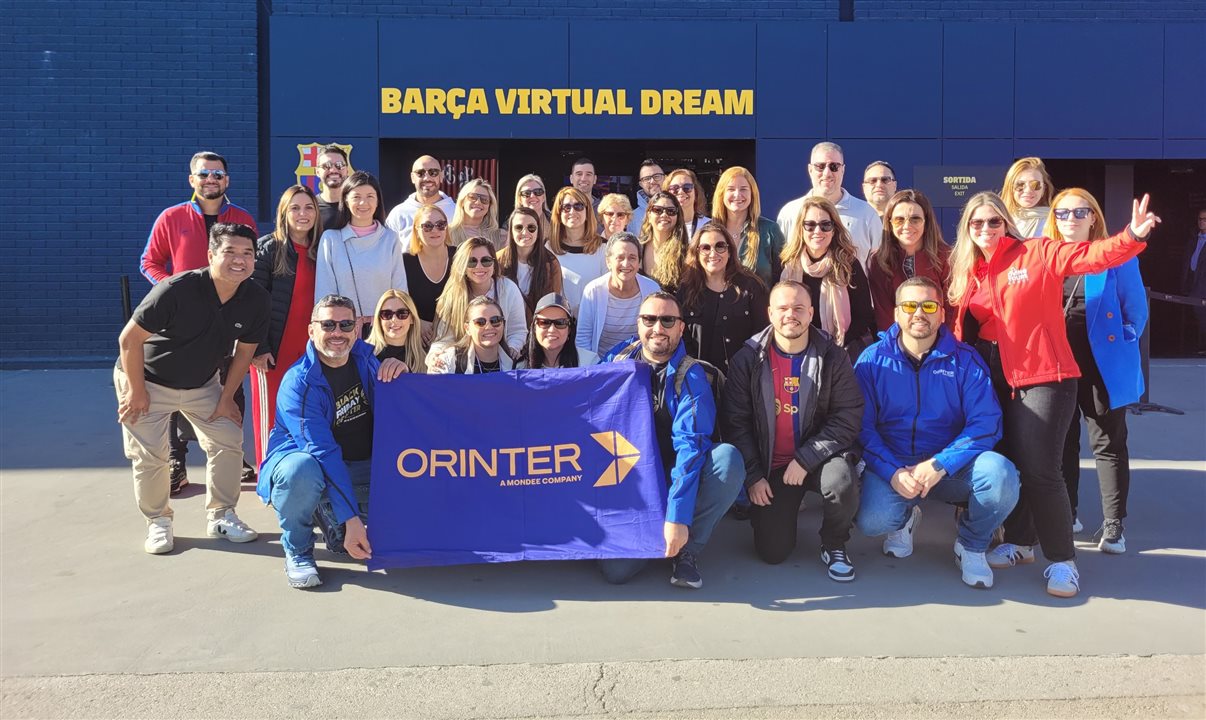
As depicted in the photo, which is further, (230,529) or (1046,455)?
(230,529)

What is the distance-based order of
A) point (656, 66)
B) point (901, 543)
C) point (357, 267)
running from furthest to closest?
1. point (656, 66)
2. point (357, 267)
3. point (901, 543)

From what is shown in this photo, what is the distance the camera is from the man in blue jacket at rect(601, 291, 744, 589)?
4398mm

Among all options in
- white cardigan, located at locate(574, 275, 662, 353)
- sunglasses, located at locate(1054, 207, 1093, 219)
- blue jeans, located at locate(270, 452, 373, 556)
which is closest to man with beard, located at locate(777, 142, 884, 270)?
white cardigan, located at locate(574, 275, 662, 353)

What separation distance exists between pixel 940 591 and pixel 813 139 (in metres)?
8.15

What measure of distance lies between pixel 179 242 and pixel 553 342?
279 cm

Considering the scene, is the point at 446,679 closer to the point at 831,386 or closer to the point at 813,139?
the point at 831,386

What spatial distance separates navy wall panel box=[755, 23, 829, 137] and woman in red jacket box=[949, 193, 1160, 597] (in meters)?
7.12

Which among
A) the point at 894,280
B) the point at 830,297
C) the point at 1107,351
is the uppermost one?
the point at 894,280

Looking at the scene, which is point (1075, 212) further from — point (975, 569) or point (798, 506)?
point (798, 506)

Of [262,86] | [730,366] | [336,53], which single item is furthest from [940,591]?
[262,86]

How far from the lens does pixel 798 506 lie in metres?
4.79

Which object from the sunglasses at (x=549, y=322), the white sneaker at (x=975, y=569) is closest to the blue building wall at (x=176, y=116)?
the sunglasses at (x=549, y=322)

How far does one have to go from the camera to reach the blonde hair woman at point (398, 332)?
5.13 metres

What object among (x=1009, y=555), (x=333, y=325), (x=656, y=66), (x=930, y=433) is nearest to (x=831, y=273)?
(x=930, y=433)
